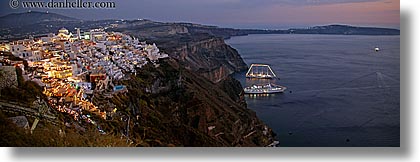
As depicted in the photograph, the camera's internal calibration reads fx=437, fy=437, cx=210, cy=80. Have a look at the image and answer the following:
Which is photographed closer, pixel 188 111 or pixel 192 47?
pixel 188 111

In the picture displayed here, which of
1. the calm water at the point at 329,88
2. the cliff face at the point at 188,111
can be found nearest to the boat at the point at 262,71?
the calm water at the point at 329,88

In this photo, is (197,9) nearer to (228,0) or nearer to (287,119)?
(228,0)

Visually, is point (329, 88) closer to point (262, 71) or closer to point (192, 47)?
point (262, 71)

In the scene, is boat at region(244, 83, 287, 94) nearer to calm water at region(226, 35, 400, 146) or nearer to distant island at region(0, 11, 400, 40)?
calm water at region(226, 35, 400, 146)

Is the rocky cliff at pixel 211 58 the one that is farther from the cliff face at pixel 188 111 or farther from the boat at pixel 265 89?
the boat at pixel 265 89

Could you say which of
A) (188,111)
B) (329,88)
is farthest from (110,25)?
(329,88)

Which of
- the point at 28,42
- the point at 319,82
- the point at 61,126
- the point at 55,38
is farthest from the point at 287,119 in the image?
the point at 28,42
